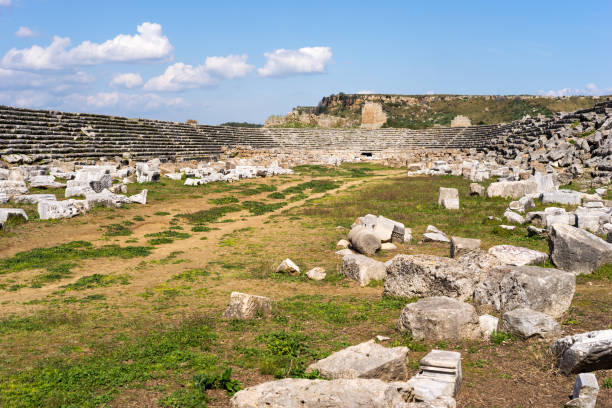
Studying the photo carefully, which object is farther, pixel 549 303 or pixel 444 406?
pixel 549 303

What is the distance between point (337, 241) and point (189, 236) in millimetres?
5000

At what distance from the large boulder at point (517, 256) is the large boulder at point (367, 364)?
4723 millimetres

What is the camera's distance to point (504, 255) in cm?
934

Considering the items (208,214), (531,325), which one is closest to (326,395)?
(531,325)

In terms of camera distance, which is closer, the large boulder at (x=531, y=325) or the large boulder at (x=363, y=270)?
the large boulder at (x=531, y=325)

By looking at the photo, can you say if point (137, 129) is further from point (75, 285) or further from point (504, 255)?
point (504, 255)

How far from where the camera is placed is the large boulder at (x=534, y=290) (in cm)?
714

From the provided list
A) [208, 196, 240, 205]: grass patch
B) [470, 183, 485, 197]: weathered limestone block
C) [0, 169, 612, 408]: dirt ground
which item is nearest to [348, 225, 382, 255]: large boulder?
[0, 169, 612, 408]: dirt ground

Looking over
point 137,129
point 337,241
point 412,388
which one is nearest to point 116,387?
point 412,388

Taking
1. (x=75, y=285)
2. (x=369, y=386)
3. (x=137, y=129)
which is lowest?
(x=75, y=285)

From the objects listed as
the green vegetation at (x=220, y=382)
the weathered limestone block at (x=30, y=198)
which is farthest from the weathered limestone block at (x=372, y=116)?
the green vegetation at (x=220, y=382)

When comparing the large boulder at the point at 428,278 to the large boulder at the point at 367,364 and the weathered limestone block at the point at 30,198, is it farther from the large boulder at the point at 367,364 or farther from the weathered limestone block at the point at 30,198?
the weathered limestone block at the point at 30,198

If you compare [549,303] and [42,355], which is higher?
[549,303]

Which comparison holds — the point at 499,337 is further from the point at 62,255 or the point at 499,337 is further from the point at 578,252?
the point at 62,255
